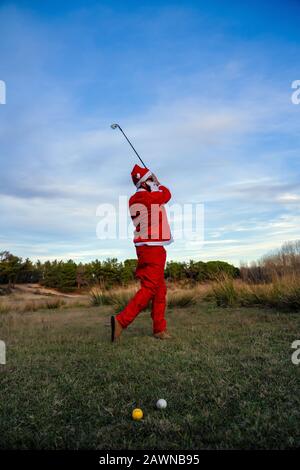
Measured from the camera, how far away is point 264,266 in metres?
11.3

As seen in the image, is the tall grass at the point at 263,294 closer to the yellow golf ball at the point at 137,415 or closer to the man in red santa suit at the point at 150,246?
the man in red santa suit at the point at 150,246

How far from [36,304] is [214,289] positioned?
588cm

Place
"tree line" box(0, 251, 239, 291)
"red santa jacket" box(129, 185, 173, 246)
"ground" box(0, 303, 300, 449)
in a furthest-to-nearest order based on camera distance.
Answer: "tree line" box(0, 251, 239, 291), "red santa jacket" box(129, 185, 173, 246), "ground" box(0, 303, 300, 449)

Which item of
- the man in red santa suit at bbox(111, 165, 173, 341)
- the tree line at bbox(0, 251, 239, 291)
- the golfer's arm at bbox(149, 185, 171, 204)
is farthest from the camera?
the tree line at bbox(0, 251, 239, 291)

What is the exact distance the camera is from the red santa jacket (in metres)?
5.34

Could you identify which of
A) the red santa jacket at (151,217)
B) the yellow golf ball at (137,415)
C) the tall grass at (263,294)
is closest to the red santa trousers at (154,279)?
the red santa jacket at (151,217)

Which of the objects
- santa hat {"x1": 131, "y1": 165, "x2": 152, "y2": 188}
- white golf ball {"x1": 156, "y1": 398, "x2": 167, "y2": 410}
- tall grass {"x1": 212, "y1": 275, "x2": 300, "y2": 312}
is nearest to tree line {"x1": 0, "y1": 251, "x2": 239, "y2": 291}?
tall grass {"x1": 212, "y1": 275, "x2": 300, "y2": 312}

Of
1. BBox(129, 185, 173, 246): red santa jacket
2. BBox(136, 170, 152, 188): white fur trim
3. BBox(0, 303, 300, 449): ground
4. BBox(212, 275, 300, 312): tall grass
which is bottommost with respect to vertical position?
BBox(0, 303, 300, 449): ground

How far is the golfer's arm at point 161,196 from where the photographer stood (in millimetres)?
5453

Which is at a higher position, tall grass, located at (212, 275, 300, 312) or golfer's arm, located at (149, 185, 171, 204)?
golfer's arm, located at (149, 185, 171, 204)

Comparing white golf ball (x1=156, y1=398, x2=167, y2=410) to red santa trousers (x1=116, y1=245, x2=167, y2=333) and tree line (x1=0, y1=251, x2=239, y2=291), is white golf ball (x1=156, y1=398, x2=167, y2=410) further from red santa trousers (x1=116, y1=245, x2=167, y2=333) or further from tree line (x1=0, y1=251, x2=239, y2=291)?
tree line (x1=0, y1=251, x2=239, y2=291)

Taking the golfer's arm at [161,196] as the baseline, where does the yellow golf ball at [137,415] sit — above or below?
below

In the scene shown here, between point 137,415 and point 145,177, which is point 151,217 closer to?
point 145,177
